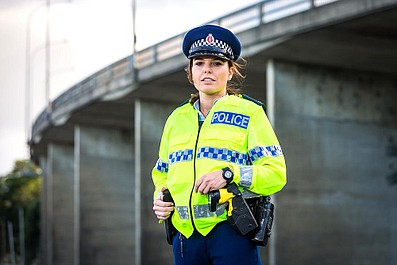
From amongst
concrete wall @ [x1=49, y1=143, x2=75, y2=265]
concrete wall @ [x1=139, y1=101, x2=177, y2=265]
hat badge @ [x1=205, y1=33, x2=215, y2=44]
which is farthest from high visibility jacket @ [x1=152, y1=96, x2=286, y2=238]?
concrete wall @ [x1=49, y1=143, x2=75, y2=265]

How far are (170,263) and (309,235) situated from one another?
932 cm

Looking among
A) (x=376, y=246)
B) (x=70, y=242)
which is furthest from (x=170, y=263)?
(x=70, y=242)

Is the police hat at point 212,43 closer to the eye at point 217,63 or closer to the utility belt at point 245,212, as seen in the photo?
the eye at point 217,63

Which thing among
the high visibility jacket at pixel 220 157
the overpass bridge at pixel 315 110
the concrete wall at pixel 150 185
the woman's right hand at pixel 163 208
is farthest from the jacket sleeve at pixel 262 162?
the concrete wall at pixel 150 185

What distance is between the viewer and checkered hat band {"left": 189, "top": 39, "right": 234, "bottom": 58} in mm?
3883

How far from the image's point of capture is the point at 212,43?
12.7 ft

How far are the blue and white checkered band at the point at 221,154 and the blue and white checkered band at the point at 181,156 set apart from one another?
41 mm

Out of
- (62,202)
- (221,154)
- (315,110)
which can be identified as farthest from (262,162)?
(62,202)

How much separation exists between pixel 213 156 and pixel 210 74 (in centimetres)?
36

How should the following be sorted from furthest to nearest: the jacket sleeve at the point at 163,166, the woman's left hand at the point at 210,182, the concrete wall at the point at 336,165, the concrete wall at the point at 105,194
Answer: the concrete wall at the point at 105,194, the concrete wall at the point at 336,165, the jacket sleeve at the point at 163,166, the woman's left hand at the point at 210,182

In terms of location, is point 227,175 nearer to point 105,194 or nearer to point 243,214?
point 243,214

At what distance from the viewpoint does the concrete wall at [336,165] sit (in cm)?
2255

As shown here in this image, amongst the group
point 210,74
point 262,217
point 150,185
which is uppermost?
point 150,185

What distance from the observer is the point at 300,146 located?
74.9 feet
